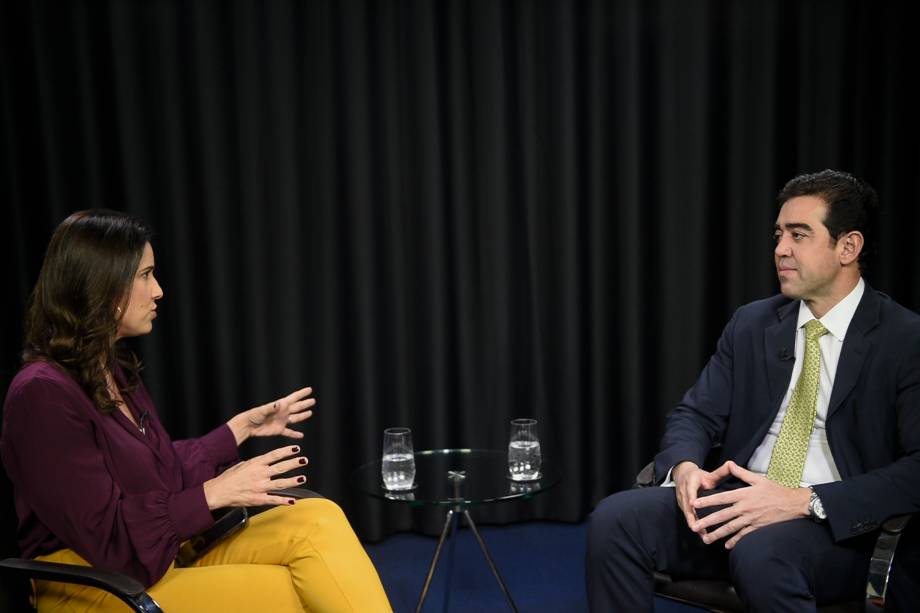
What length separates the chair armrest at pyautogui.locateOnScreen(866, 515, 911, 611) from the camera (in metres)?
1.88

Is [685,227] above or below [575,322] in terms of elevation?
above

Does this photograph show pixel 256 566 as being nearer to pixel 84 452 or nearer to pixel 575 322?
pixel 84 452

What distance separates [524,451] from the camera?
8.59ft

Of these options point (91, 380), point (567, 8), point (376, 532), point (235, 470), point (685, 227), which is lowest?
point (376, 532)

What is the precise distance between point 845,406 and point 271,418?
1621mm

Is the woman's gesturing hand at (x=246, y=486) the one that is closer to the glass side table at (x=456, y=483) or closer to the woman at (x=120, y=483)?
the woman at (x=120, y=483)

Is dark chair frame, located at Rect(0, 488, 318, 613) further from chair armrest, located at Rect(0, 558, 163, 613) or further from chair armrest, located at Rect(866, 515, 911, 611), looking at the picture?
chair armrest, located at Rect(866, 515, 911, 611)

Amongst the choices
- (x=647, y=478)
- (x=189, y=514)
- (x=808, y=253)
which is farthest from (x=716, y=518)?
(x=189, y=514)

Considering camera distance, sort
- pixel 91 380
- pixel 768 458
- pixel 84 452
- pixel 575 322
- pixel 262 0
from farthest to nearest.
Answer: pixel 575 322 → pixel 262 0 → pixel 768 458 → pixel 91 380 → pixel 84 452

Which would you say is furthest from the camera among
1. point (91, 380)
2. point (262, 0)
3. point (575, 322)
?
point (575, 322)

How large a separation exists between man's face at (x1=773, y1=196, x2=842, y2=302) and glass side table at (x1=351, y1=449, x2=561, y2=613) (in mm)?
922

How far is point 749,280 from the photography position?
382 centimetres

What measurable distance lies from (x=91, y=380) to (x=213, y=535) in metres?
0.52

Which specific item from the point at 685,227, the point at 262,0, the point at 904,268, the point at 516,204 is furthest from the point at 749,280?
the point at 262,0
